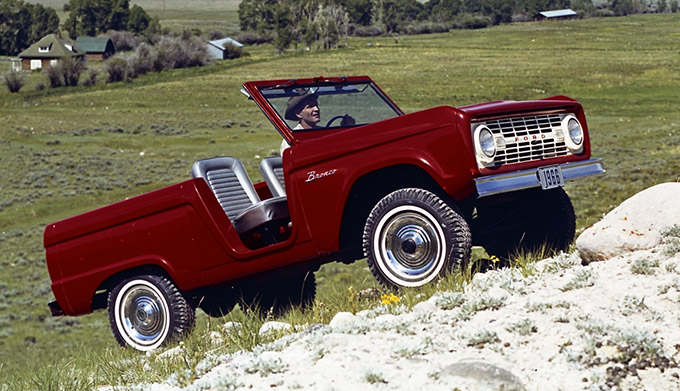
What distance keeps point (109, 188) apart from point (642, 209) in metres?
38.2

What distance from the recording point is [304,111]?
8.52 metres

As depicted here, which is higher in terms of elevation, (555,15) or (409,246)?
(409,246)

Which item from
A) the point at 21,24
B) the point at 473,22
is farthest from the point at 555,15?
the point at 21,24

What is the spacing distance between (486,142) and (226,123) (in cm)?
5703

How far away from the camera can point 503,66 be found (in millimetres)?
97625

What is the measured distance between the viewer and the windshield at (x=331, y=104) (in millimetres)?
8500

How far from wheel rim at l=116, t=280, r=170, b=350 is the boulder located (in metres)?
3.64

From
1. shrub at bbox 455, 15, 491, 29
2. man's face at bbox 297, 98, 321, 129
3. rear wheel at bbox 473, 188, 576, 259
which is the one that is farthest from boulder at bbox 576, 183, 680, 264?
shrub at bbox 455, 15, 491, 29

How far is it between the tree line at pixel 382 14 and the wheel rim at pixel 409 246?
131m

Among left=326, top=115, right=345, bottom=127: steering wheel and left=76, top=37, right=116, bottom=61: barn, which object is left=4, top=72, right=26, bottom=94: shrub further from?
left=326, top=115, right=345, bottom=127: steering wheel

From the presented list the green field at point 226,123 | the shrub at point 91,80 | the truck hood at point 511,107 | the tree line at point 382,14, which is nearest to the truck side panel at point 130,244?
the green field at point 226,123

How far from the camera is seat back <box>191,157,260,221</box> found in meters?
8.41

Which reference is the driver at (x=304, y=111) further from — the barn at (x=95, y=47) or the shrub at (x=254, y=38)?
the shrub at (x=254, y=38)

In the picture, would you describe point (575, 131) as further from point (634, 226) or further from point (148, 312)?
point (148, 312)
